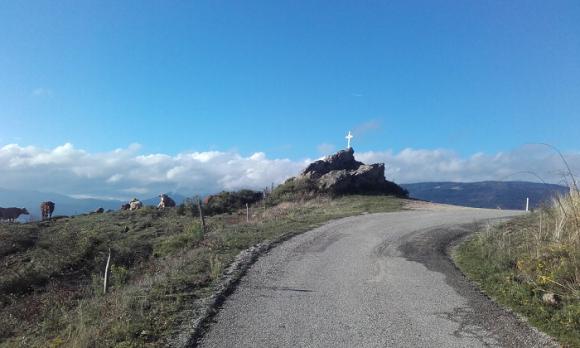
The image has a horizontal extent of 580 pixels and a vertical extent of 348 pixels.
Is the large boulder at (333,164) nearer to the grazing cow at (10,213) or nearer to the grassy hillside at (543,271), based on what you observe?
the grazing cow at (10,213)

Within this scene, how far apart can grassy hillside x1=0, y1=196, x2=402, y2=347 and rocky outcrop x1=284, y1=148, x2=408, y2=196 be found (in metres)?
4.32

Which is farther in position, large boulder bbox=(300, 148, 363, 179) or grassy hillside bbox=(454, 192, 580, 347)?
large boulder bbox=(300, 148, 363, 179)

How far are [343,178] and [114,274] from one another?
25886 mm

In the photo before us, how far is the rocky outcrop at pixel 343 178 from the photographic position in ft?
122

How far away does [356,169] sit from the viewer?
4197 centimetres

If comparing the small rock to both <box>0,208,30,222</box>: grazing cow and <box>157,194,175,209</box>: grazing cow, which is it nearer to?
<box>157,194,175,209</box>: grazing cow

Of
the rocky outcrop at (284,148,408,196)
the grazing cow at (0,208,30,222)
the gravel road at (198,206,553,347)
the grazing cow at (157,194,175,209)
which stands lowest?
the gravel road at (198,206,553,347)

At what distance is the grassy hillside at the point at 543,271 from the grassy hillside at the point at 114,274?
18.1 ft

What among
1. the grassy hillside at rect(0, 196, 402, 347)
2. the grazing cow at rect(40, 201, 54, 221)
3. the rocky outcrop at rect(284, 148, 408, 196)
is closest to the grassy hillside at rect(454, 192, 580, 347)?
the grassy hillside at rect(0, 196, 402, 347)

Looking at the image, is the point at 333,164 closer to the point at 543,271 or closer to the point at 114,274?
the point at 114,274

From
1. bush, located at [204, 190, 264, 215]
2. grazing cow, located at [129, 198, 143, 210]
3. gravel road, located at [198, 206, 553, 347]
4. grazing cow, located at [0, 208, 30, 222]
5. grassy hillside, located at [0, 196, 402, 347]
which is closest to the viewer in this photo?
gravel road, located at [198, 206, 553, 347]

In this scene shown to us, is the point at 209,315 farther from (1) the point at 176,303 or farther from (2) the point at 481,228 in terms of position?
(2) the point at 481,228

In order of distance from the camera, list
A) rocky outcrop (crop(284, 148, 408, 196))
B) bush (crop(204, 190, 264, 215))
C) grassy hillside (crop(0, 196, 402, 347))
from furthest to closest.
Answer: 1. rocky outcrop (crop(284, 148, 408, 196))
2. bush (crop(204, 190, 264, 215))
3. grassy hillside (crop(0, 196, 402, 347))

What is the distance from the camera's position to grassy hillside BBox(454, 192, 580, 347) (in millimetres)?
6789
